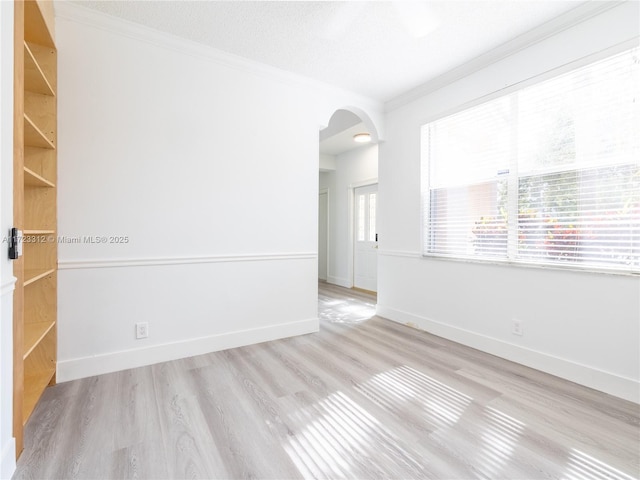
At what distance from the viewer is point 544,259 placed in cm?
248

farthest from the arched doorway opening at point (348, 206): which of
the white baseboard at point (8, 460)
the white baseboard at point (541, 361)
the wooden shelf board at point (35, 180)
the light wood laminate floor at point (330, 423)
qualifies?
the white baseboard at point (8, 460)

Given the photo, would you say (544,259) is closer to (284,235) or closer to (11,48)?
(284,235)

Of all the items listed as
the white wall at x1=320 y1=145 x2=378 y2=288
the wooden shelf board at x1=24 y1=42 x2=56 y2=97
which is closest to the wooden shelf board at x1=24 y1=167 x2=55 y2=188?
the wooden shelf board at x1=24 y1=42 x2=56 y2=97

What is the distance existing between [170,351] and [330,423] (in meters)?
1.56

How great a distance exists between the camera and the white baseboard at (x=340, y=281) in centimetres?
615

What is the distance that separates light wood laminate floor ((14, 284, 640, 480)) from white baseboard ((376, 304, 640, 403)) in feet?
0.32

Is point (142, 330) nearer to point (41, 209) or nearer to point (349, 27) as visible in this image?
point (41, 209)

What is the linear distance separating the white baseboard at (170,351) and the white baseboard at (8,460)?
36.3 inches

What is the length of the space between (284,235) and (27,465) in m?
2.30

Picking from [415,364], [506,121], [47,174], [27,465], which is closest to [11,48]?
[47,174]

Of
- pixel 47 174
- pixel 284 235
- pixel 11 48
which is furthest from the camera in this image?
pixel 284 235

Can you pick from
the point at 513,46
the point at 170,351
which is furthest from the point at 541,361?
the point at 170,351

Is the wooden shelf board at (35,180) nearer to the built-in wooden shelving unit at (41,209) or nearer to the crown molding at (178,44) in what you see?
the built-in wooden shelving unit at (41,209)

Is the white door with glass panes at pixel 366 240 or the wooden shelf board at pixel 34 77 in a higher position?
the wooden shelf board at pixel 34 77
